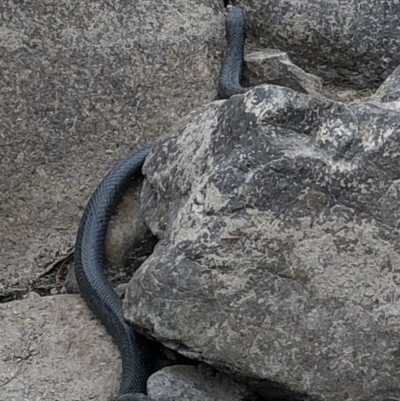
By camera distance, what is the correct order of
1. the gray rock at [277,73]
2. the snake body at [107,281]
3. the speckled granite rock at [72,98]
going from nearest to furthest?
the snake body at [107,281] < the speckled granite rock at [72,98] < the gray rock at [277,73]

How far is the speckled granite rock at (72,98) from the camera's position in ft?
10.2

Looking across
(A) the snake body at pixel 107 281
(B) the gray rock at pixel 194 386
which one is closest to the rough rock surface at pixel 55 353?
(A) the snake body at pixel 107 281

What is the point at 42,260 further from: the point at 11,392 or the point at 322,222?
the point at 322,222

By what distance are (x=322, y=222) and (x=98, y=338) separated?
795 millimetres

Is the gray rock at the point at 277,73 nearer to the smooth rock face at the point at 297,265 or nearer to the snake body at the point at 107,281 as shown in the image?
the snake body at the point at 107,281

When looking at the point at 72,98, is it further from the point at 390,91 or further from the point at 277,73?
the point at 390,91

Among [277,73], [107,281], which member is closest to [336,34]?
[277,73]

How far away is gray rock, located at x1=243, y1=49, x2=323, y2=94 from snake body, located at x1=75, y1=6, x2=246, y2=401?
0.69 meters

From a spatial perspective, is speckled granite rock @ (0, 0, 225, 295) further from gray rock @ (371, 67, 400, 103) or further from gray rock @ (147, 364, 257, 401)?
gray rock @ (371, 67, 400, 103)

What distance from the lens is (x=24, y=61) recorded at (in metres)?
3.21

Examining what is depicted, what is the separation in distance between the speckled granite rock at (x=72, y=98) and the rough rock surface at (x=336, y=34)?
320 mm

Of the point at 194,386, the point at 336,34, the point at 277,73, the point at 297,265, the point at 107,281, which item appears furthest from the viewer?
the point at 336,34

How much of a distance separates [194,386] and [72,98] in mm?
1303

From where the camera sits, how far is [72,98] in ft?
10.7
